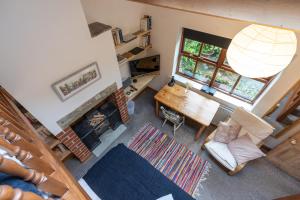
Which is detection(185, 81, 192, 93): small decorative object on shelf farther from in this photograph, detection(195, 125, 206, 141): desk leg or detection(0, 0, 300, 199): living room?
detection(195, 125, 206, 141): desk leg

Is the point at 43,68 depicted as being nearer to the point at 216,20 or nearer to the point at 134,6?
the point at 134,6

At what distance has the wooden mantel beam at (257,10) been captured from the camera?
485 mm

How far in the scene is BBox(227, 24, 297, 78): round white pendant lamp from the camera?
983 mm

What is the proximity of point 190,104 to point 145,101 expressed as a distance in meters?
1.26

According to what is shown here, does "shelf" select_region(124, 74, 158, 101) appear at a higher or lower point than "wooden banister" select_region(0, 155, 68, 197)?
lower

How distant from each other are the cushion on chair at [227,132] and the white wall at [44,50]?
2202 mm

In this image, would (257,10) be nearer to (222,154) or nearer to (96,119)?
(222,154)

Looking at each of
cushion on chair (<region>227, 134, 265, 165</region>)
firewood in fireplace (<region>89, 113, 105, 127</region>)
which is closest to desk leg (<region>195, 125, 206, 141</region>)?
cushion on chair (<region>227, 134, 265, 165</region>)

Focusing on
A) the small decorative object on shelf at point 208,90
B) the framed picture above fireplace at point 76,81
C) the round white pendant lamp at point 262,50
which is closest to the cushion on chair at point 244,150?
the small decorative object on shelf at point 208,90

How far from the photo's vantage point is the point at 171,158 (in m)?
2.72

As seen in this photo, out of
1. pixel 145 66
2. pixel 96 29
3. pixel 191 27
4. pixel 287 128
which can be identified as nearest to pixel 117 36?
pixel 96 29

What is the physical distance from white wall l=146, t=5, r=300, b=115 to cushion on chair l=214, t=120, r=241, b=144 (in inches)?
19.7

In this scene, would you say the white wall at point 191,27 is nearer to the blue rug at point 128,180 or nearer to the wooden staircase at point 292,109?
the wooden staircase at point 292,109

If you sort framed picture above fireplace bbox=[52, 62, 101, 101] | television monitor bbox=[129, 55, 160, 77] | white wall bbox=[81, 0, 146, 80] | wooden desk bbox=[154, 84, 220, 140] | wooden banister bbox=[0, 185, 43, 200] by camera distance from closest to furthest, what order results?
wooden banister bbox=[0, 185, 43, 200]
framed picture above fireplace bbox=[52, 62, 101, 101]
white wall bbox=[81, 0, 146, 80]
wooden desk bbox=[154, 84, 220, 140]
television monitor bbox=[129, 55, 160, 77]
